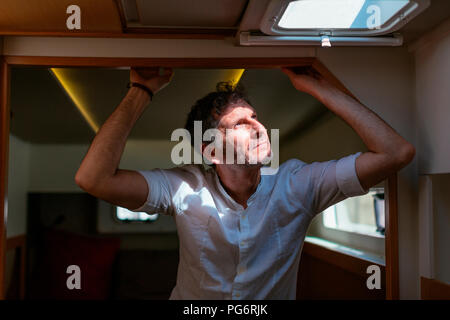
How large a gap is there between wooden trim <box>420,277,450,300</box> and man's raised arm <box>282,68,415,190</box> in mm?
427

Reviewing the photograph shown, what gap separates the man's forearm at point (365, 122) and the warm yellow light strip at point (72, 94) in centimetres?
130

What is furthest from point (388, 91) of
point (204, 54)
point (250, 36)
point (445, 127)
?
point (204, 54)

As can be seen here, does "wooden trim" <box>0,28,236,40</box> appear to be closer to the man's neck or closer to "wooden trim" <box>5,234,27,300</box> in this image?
the man's neck

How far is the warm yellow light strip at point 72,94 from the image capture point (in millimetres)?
2044

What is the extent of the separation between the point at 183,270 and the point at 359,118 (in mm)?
816

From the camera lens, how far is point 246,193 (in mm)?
1468

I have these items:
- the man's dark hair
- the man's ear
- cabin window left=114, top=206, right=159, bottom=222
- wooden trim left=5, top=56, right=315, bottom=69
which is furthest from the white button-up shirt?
cabin window left=114, top=206, right=159, bottom=222

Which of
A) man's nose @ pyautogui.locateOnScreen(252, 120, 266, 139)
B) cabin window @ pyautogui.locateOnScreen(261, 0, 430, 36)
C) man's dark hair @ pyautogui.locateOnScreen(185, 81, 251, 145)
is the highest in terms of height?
cabin window @ pyautogui.locateOnScreen(261, 0, 430, 36)

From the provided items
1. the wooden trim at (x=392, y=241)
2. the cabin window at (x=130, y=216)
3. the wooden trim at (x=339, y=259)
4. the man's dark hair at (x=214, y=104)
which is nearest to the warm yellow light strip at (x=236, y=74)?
the man's dark hair at (x=214, y=104)

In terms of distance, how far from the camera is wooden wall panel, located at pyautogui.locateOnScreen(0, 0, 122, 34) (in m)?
1.17

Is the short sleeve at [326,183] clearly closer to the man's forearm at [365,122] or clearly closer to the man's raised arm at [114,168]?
the man's forearm at [365,122]

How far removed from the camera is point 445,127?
1.33 metres

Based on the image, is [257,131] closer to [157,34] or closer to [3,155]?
[157,34]

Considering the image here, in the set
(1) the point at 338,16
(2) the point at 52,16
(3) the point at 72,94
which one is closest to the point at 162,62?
(2) the point at 52,16
